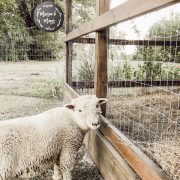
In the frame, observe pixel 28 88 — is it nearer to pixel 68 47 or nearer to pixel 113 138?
pixel 68 47

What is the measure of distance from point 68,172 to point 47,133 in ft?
1.75

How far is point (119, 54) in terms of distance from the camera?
446 cm

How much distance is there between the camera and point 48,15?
740cm

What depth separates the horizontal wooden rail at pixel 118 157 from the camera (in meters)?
2.47

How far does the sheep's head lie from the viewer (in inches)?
136

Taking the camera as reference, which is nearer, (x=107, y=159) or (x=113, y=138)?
(x=113, y=138)

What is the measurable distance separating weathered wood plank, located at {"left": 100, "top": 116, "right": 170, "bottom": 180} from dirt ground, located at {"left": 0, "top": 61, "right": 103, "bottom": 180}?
2.10 feet

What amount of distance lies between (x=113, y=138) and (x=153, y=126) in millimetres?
805

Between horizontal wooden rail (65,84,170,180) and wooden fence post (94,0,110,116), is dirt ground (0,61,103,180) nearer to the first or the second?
horizontal wooden rail (65,84,170,180)

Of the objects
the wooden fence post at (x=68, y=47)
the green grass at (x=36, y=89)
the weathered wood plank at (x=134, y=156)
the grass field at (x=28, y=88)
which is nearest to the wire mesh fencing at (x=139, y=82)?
the weathered wood plank at (x=134, y=156)

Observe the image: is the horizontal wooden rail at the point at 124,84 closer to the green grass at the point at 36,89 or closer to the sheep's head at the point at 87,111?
the sheep's head at the point at 87,111

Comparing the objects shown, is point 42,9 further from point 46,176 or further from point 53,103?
point 46,176

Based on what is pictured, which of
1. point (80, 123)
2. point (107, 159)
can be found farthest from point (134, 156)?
point (80, 123)

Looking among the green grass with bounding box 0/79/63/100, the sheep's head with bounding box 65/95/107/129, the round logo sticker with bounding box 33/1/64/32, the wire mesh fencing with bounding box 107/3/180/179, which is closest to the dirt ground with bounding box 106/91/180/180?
the wire mesh fencing with bounding box 107/3/180/179
